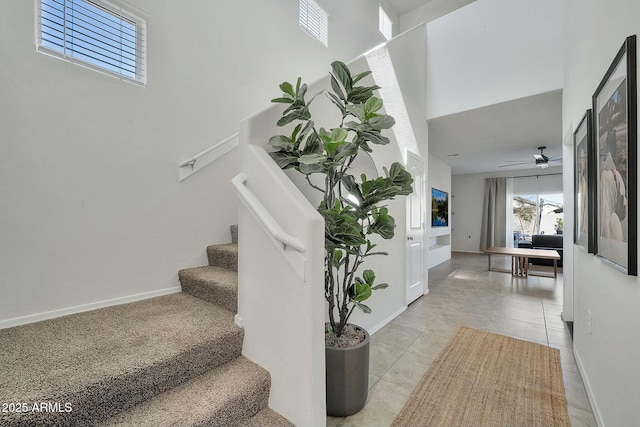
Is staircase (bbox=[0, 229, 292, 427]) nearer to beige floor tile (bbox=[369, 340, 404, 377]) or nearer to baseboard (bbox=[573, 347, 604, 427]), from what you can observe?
beige floor tile (bbox=[369, 340, 404, 377])

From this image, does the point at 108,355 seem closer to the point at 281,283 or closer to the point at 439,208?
the point at 281,283

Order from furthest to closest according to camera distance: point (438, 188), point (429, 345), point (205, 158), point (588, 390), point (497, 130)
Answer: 1. point (438, 188)
2. point (497, 130)
3. point (429, 345)
4. point (205, 158)
5. point (588, 390)

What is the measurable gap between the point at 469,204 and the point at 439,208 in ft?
9.92

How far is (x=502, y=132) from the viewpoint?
516cm

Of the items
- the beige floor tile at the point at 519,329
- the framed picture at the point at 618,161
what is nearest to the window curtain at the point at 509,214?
the beige floor tile at the point at 519,329

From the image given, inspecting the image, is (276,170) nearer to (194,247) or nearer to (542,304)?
(194,247)

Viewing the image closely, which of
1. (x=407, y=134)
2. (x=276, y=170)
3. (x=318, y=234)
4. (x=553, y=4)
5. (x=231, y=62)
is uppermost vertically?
(x=553, y=4)

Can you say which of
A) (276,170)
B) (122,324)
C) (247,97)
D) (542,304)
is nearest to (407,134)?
(247,97)

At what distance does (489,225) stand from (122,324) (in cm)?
1018

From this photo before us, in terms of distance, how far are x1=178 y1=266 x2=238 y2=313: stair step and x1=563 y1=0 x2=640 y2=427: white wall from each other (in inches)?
81.1

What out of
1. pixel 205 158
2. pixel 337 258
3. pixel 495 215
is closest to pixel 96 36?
pixel 205 158

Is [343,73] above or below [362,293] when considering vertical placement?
above

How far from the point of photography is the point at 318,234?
54.1 inches

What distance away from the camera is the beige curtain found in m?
9.04
